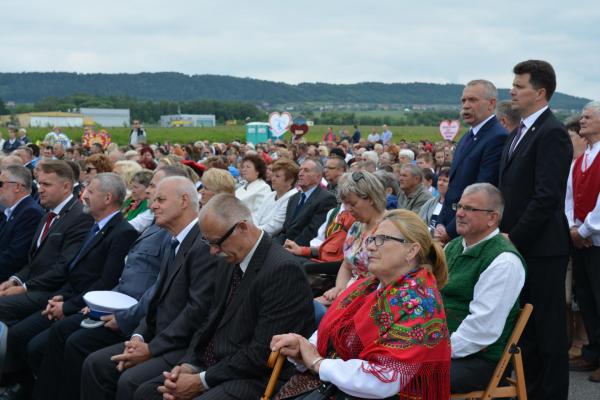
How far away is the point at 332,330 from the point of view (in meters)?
3.46

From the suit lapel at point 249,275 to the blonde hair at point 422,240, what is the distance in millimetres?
891

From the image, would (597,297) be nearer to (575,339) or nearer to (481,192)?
(575,339)

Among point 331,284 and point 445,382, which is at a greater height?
point 445,382

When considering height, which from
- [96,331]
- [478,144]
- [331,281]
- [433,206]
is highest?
[478,144]

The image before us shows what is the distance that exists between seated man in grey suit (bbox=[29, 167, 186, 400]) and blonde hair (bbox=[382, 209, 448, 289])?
2232 mm

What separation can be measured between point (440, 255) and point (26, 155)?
40.3 feet

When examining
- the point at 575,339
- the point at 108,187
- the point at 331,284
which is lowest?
the point at 575,339

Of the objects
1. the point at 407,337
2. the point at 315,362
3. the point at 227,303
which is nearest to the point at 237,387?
the point at 227,303

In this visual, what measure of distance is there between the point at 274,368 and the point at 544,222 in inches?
82.4

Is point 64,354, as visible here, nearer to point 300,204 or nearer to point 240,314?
point 240,314

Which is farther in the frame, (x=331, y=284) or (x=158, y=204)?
(x=331, y=284)

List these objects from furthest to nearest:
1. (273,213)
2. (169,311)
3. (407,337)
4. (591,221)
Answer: (273,213), (591,221), (169,311), (407,337)

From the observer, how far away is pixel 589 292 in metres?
6.05

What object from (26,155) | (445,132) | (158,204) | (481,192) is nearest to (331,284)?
(158,204)
